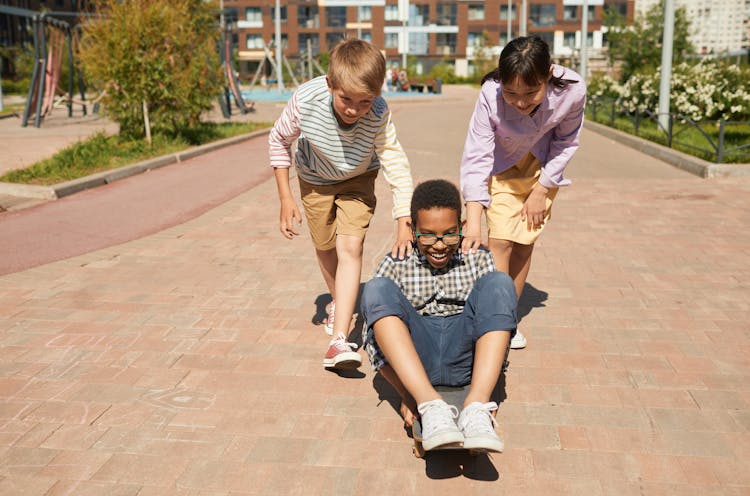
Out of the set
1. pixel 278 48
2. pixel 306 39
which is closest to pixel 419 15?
pixel 306 39

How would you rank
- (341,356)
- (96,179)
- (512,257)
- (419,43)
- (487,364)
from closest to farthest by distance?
(487,364) < (341,356) < (512,257) < (96,179) < (419,43)

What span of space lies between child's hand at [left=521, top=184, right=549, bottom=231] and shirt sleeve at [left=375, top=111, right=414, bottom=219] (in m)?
0.66

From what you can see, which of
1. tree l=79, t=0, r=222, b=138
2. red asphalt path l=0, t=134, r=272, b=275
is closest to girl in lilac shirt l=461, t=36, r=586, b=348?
red asphalt path l=0, t=134, r=272, b=275

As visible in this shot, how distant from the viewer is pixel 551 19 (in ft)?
252

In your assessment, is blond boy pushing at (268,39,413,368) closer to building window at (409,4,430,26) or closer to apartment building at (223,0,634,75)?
apartment building at (223,0,634,75)

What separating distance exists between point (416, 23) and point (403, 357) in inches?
3089

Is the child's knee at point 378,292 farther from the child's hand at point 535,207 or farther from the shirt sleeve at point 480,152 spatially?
the child's hand at point 535,207

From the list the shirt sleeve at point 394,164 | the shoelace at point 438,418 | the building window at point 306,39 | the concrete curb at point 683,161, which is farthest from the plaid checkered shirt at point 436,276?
the building window at point 306,39

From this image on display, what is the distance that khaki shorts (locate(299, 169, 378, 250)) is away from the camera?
13.9 feet

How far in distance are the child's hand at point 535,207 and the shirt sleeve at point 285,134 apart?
1.25 meters

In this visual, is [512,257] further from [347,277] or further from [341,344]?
[341,344]

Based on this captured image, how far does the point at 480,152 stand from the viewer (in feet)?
13.0

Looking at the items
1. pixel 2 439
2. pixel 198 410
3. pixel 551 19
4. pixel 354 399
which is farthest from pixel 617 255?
pixel 551 19

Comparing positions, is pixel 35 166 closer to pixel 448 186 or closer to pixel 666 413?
pixel 448 186
